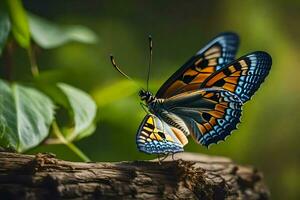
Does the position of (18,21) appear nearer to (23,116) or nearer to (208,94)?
(23,116)

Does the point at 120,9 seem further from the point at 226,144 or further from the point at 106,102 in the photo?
the point at 106,102

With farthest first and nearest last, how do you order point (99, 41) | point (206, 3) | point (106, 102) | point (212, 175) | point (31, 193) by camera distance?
1. point (206, 3)
2. point (99, 41)
3. point (106, 102)
4. point (212, 175)
5. point (31, 193)

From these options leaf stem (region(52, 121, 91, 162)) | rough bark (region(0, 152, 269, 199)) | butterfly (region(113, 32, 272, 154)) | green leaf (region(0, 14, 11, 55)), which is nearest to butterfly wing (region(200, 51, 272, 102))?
butterfly (region(113, 32, 272, 154))

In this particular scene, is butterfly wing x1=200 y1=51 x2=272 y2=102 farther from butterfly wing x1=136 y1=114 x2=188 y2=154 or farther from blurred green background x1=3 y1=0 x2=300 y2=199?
blurred green background x1=3 y1=0 x2=300 y2=199

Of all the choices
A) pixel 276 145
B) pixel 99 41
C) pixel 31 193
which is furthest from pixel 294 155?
pixel 31 193

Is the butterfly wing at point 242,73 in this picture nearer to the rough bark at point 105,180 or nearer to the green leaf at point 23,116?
the rough bark at point 105,180

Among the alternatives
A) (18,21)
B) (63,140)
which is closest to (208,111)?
(63,140)

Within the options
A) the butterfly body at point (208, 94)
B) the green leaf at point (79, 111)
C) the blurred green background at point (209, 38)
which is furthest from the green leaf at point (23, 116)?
the blurred green background at point (209, 38)
